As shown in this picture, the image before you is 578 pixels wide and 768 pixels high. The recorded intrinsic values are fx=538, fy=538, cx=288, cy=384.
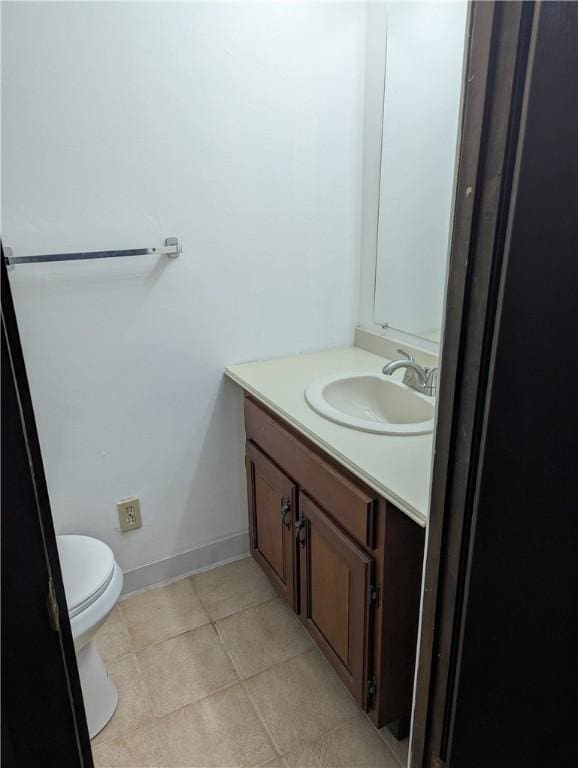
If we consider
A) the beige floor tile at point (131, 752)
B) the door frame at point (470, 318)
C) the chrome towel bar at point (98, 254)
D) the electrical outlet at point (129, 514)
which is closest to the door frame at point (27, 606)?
the door frame at point (470, 318)

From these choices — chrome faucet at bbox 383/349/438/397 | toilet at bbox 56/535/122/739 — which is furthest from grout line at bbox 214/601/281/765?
chrome faucet at bbox 383/349/438/397

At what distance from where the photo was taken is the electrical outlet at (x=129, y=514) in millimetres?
1836

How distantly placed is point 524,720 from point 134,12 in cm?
186

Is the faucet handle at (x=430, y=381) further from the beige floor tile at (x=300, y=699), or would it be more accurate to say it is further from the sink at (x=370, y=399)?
the beige floor tile at (x=300, y=699)

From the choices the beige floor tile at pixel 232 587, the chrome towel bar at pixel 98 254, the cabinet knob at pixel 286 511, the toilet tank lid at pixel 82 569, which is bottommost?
the beige floor tile at pixel 232 587

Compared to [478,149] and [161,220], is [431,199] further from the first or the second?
[478,149]

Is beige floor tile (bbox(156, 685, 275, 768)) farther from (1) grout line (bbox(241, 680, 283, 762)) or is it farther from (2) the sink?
(2) the sink

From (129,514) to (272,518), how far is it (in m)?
0.51

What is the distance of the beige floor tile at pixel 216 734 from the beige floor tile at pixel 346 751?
0.28ft

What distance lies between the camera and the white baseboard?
6.39 feet

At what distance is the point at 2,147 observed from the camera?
4.57 ft

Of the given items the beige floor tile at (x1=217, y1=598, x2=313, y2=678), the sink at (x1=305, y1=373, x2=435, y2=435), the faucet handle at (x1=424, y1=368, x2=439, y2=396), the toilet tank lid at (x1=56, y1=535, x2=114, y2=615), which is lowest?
the beige floor tile at (x1=217, y1=598, x2=313, y2=678)

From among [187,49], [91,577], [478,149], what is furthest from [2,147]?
[478,149]

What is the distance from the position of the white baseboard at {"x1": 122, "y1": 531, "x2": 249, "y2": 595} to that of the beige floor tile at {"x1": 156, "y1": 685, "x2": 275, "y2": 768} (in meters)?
0.55
